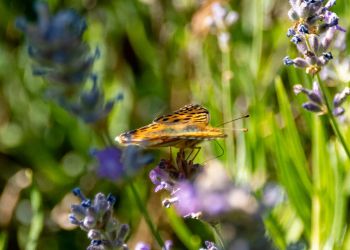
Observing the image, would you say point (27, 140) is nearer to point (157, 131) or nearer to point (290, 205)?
point (290, 205)

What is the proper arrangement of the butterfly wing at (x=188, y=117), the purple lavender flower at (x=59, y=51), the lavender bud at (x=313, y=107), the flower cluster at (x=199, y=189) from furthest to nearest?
the lavender bud at (x=313, y=107), the butterfly wing at (x=188, y=117), the purple lavender flower at (x=59, y=51), the flower cluster at (x=199, y=189)

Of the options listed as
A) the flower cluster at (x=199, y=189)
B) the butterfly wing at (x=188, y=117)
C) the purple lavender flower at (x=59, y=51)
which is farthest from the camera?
the butterfly wing at (x=188, y=117)

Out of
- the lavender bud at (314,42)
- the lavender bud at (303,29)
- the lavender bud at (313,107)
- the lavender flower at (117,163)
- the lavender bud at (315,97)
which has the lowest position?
the lavender flower at (117,163)

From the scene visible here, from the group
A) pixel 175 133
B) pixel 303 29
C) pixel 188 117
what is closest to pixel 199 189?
pixel 175 133

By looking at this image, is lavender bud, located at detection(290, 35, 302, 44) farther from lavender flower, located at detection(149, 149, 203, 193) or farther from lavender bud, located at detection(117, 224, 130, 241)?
lavender bud, located at detection(117, 224, 130, 241)

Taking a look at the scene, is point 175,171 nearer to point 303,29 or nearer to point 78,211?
point 78,211

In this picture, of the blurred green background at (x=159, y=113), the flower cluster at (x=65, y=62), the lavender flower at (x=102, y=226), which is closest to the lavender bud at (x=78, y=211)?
the lavender flower at (x=102, y=226)

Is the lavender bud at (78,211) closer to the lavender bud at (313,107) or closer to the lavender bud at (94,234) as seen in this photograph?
the lavender bud at (94,234)
